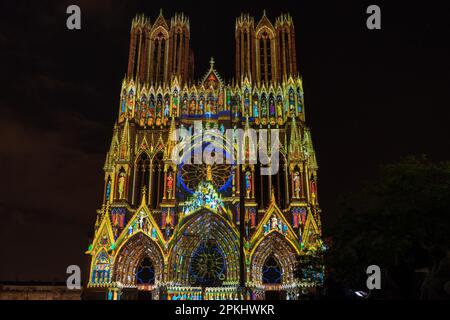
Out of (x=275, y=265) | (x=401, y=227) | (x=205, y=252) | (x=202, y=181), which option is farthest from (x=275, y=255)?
(x=401, y=227)

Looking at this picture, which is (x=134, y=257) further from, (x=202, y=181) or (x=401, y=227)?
(x=401, y=227)

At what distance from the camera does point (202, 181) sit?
41188 mm

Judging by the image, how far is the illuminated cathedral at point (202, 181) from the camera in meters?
38.2

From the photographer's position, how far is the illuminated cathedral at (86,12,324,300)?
38156mm

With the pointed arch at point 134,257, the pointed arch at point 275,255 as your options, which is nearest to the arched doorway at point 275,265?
the pointed arch at point 275,255

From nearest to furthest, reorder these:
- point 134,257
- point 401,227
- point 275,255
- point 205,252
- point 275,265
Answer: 1. point 401,227
2. point 275,255
3. point 275,265
4. point 134,257
5. point 205,252

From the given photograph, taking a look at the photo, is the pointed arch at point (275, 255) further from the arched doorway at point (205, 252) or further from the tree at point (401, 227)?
the tree at point (401, 227)

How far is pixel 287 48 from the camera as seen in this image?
48.4 m

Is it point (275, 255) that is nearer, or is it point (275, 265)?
point (275, 255)

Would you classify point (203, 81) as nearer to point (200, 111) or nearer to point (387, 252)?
point (200, 111)

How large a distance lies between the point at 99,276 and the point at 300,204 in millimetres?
18196

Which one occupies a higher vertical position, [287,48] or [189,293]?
[287,48]

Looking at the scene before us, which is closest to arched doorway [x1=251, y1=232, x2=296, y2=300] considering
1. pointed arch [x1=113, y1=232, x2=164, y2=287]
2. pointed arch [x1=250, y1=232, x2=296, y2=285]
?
pointed arch [x1=250, y1=232, x2=296, y2=285]
